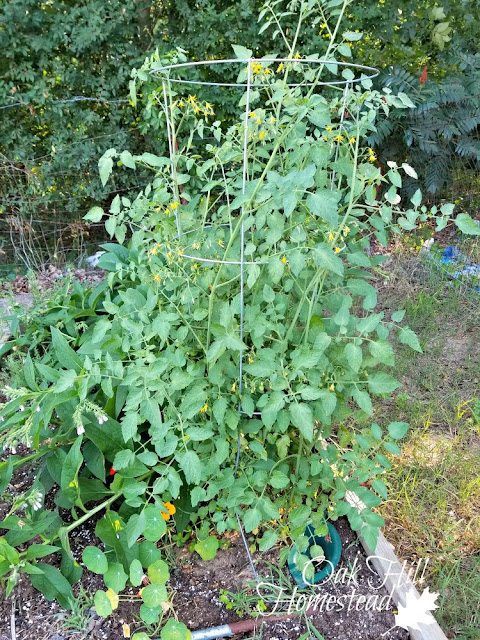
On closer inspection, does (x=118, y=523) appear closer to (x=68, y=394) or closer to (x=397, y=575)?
(x=68, y=394)

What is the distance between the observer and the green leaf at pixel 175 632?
1370mm

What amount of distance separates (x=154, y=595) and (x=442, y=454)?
1294 mm

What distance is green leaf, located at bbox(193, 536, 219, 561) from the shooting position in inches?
64.5

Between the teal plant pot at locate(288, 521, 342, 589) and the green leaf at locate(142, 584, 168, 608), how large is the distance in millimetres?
413

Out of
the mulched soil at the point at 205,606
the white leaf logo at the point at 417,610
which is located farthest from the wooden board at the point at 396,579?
the white leaf logo at the point at 417,610

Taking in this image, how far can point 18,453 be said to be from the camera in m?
2.13

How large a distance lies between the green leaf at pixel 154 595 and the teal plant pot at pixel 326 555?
413 millimetres

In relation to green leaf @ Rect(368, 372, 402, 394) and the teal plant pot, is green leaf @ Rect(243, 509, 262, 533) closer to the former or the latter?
the teal plant pot

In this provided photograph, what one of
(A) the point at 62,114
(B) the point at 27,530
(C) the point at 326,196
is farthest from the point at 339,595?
(A) the point at 62,114

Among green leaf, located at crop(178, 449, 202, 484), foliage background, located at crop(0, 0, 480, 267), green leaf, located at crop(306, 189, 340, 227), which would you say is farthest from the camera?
foliage background, located at crop(0, 0, 480, 267)

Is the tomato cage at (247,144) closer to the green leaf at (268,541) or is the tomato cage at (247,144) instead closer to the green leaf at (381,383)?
the green leaf at (381,383)

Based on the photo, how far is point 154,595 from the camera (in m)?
1.38

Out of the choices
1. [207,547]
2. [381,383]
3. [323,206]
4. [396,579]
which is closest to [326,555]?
[396,579]

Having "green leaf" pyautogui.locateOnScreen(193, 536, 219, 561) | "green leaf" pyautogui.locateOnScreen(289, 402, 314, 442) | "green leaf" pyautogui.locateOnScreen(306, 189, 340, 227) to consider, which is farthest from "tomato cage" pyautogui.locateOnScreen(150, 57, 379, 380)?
"green leaf" pyautogui.locateOnScreen(193, 536, 219, 561)
